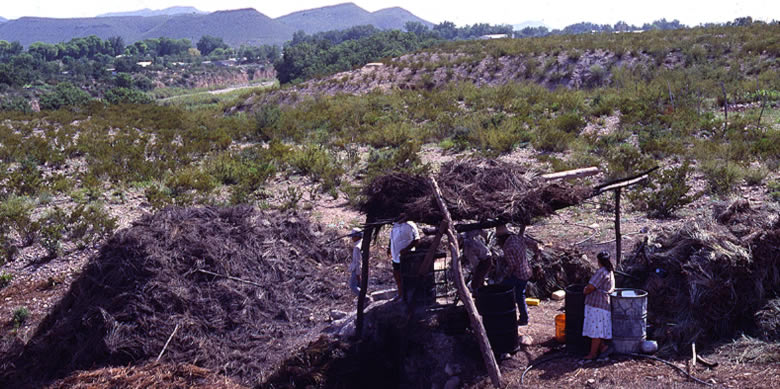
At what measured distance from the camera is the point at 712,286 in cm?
590

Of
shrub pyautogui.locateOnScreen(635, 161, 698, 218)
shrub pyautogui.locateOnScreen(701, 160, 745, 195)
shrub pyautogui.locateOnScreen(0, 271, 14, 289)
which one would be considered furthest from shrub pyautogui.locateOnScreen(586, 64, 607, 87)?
shrub pyautogui.locateOnScreen(0, 271, 14, 289)

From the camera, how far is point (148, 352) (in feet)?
22.6

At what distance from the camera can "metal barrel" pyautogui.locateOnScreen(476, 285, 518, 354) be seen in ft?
18.6

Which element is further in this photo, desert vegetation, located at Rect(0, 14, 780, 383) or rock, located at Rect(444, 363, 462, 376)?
desert vegetation, located at Rect(0, 14, 780, 383)

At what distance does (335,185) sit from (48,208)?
6.06m

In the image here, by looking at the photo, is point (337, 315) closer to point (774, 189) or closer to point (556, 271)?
point (556, 271)

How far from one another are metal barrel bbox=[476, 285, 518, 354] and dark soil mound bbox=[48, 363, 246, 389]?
2.67m

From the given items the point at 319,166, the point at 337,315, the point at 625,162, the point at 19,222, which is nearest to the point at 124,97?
the point at 319,166

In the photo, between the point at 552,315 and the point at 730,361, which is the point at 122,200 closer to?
the point at 552,315

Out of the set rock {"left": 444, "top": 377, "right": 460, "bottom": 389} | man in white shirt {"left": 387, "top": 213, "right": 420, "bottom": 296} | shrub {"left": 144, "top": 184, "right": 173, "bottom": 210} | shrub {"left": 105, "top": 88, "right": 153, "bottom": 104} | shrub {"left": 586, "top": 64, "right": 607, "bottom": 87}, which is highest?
shrub {"left": 586, "top": 64, "right": 607, "bottom": 87}

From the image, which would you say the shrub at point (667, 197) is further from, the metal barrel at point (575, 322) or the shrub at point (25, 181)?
the shrub at point (25, 181)

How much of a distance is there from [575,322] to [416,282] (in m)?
1.64

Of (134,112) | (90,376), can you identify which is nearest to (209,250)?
(90,376)

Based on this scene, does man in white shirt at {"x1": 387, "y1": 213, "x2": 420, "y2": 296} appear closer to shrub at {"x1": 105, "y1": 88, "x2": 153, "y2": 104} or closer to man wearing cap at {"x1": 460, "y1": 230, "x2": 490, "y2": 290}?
man wearing cap at {"x1": 460, "y1": 230, "x2": 490, "y2": 290}
